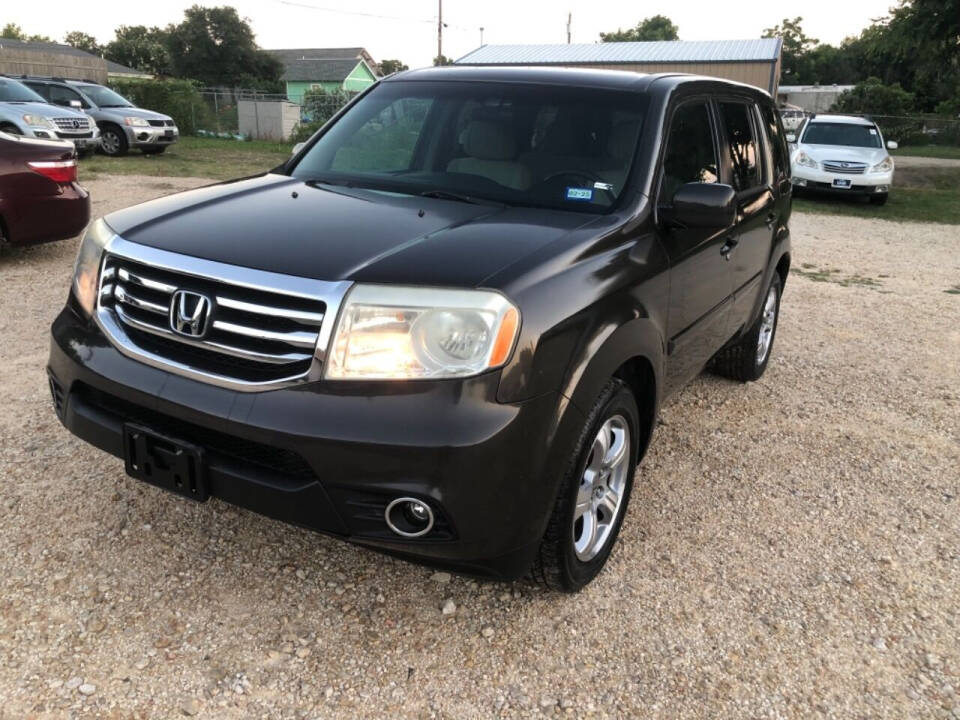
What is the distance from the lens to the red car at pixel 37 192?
6508 millimetres

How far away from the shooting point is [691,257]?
3.25m

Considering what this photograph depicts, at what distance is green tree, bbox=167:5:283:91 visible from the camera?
61438 millimetres

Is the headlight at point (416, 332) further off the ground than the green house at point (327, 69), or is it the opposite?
the green house at point (327, 69)

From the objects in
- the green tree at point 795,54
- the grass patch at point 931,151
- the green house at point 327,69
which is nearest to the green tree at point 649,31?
the green tree at point 795,54

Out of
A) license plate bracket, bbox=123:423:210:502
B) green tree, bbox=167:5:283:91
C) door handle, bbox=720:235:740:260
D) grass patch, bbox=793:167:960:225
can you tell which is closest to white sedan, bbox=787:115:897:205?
grass patch, bbox=793:167:960:225

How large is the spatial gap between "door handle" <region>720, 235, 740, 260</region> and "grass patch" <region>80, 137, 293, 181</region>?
1164 centimetres

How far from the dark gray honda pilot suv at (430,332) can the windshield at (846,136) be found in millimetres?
13620

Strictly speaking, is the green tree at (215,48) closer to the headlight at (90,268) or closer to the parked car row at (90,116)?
the parked car row at (90,116)

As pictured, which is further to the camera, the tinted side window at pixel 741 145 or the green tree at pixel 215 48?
the green tree at pixel 215 48

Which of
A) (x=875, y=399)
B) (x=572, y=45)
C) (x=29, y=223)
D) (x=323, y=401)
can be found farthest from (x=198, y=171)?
(x=572, y=45)

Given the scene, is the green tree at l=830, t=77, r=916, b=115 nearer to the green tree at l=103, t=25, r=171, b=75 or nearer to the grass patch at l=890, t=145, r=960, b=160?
the grass patch at l=890, t=145, r=960, b=160

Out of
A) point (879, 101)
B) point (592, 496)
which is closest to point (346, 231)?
point (592, 496)

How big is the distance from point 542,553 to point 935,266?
30.2 feet

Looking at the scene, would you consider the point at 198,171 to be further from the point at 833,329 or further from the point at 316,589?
the point at 316,589
